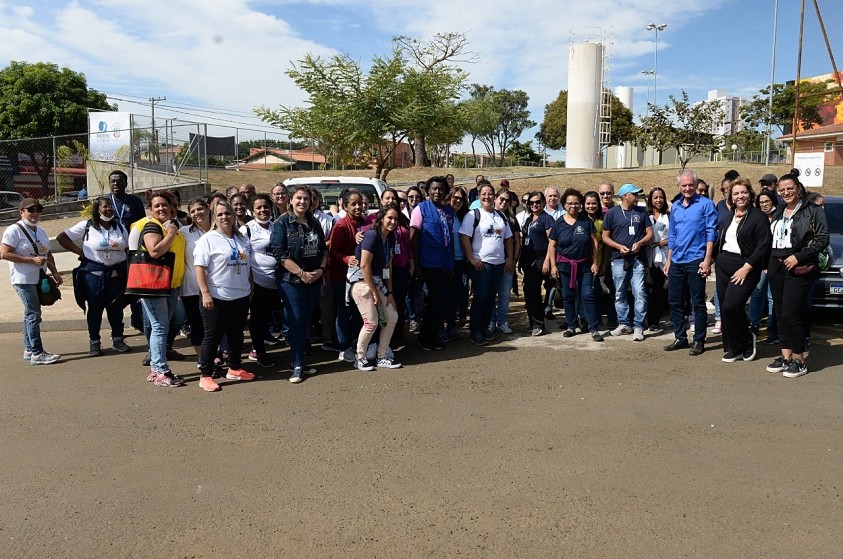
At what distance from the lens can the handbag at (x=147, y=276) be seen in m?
6.32

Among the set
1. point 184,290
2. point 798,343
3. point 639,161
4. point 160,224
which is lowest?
point 798,343

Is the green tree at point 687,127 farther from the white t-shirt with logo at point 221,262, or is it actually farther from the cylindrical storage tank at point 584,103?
the white t-shirt with logo at point 221,262

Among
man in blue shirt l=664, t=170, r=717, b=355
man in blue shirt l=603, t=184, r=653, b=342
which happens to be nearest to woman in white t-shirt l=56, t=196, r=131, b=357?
man in blue shirt l=603, t=184, r=653, b=342

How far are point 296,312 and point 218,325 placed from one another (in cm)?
77

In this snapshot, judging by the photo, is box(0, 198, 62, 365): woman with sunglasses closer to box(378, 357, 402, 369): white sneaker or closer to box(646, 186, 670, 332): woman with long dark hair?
box(378, 357, 402, 369): white sneaker

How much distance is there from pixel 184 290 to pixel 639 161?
66.5m

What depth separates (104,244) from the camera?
7.53m

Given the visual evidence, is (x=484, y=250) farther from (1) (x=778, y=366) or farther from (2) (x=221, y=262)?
(1) (x=778, y=366)

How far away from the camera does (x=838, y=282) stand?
8.30m

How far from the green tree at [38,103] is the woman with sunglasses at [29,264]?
33914mm

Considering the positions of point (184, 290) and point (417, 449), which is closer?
point (417, 449)

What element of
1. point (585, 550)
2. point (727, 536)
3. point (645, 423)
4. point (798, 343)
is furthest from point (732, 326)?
point (585, 550)

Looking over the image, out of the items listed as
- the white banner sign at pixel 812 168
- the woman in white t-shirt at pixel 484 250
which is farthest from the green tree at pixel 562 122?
the woman in white t-shirt at pixel 484 250

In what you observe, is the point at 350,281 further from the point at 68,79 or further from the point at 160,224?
the point at 68,79
